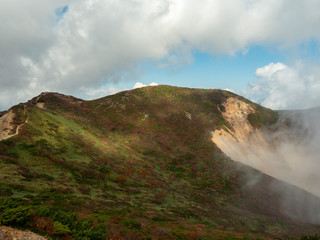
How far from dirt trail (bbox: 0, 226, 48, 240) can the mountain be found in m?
0.70

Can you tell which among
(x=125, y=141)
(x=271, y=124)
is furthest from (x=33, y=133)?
(x=271, y=124)

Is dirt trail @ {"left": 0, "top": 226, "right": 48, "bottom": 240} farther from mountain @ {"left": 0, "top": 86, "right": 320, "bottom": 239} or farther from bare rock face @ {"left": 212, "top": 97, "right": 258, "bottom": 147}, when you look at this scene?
bare rock face @ {"left": 212, "top": 97, "right": 258, "bottom": 147}

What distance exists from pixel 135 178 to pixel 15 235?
36.9 m

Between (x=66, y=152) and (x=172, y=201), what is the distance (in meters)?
27.6

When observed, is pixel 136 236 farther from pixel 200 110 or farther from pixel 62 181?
pixel 200 110

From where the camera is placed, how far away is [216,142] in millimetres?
79188

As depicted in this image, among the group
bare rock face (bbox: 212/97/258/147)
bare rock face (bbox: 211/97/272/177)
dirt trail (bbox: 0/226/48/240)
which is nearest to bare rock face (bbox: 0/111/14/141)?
dirt trail (bbox: 0/226/48/240)

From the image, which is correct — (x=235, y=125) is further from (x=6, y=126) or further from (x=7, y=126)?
(x=6, y=126)

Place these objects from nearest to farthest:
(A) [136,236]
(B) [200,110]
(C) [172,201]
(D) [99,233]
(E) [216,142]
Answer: (D) [99,233] → (A) [136,236] → (C) [172,201] → (E) [216,142] → (B) [200,110]

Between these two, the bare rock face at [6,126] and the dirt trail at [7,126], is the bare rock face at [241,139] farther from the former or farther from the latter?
the bare rock face at [6,126]

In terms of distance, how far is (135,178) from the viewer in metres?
46.2

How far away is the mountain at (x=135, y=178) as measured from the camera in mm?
23078

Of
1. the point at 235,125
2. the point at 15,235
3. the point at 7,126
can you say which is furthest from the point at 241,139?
the point at 15,235

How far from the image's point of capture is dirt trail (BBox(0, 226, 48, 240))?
9.91 metres
